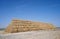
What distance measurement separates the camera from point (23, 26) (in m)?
3.75

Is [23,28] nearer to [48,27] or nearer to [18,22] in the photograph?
[18,22]

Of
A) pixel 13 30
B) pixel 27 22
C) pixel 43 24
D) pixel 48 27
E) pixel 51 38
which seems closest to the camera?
pixel 51 38

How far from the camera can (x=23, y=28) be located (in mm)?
3713

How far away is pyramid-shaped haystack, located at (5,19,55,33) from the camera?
357cm

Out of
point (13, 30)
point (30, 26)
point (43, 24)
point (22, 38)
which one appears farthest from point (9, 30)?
point (22, 38)

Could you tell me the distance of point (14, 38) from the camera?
92.4 inches

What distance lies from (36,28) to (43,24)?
0.26m

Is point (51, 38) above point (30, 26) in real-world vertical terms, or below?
below

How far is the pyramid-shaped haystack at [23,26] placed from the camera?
357 cm

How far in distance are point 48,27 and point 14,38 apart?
7.13ft

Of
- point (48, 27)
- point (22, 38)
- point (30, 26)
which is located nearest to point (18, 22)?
point (30, 26)

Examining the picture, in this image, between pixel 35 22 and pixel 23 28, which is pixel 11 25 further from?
pixel 35 22

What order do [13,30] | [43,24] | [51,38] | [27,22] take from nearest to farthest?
[51,38]
[13,30]
[27,22]
[43,24]

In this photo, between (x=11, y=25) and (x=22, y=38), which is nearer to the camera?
(x=22, y=38)
